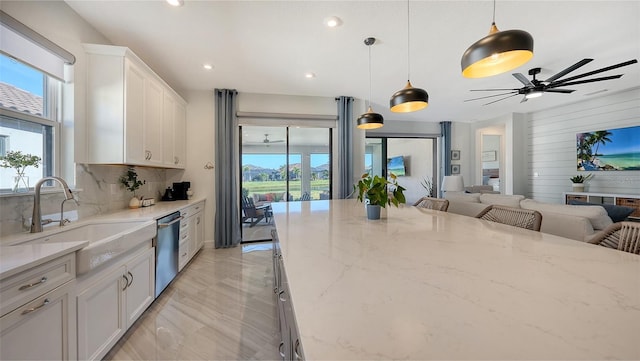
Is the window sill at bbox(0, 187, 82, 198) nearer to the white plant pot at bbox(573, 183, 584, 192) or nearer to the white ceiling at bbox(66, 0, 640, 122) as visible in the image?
the white ceiling at bbox(66, 0, 640, 122)

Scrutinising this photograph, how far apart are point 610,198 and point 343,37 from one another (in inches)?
221

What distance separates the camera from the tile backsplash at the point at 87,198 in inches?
59.9

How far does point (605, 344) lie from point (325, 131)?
14.6ft

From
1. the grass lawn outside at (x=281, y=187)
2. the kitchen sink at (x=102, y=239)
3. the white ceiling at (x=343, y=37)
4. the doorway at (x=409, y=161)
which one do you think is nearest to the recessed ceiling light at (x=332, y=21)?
the white ceiling at (x=343, y=37)

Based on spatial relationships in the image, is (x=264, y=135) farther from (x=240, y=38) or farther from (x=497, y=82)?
(x=497, y=82)

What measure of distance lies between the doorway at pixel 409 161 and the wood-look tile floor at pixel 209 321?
15.8 ft

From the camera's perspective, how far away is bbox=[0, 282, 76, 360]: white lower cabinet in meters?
0.97

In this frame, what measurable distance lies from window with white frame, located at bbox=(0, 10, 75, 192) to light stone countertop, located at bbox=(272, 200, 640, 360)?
206 centimetres

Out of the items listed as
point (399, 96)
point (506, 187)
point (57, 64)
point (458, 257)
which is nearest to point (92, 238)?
point (57, 64)

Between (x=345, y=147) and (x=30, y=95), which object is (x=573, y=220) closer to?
(x=345, y=147)

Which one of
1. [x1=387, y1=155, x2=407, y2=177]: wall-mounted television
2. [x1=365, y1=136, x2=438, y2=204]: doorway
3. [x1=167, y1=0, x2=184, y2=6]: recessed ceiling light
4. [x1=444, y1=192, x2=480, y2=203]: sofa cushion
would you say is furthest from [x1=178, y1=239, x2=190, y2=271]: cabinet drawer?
[x1=387, y1=155, x2=407, y2=177]: wall-mounted television

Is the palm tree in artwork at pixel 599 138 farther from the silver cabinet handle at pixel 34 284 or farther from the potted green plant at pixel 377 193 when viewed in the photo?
the silver cabinet handle at pixel 34 284

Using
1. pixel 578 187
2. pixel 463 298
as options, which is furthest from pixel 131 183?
pixel 578 187

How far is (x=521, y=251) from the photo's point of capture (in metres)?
1.02
